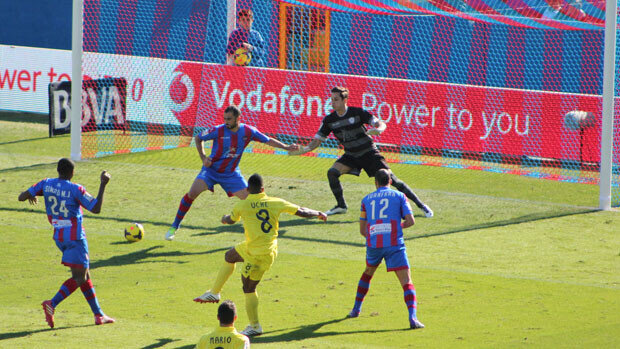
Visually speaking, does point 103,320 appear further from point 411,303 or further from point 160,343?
point 411,303

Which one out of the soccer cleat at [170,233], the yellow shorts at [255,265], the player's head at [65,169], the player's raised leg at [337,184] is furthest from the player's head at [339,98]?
the player's head at [65,169]

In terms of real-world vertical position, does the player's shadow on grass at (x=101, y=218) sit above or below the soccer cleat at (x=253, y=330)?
above

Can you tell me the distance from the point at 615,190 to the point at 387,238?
8331 mm

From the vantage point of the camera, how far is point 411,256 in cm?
1289

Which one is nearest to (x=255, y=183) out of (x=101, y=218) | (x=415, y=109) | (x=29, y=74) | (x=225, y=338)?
(x=225, y=338)

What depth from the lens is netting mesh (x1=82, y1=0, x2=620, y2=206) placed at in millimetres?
18562

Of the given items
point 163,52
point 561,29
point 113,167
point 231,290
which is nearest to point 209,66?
point 113,167

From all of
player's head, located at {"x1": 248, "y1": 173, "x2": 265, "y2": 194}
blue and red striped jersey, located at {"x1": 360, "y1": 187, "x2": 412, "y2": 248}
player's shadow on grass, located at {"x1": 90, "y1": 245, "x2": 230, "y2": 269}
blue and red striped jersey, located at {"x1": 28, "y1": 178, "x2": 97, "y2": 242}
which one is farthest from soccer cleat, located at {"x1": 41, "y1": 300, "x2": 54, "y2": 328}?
blue and red striped jersey, located at {"x1": 360, "y1": 187, "x2": 412, "y2": 248}

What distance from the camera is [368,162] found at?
1459 centimetres

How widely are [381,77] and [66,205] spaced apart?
44.4 feet

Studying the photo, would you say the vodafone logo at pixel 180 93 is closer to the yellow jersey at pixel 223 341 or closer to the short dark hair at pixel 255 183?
the short dark hair at pixel 255 183

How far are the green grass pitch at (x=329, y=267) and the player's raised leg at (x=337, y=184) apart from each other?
16 centimetres

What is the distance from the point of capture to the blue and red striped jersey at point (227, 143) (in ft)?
43.3

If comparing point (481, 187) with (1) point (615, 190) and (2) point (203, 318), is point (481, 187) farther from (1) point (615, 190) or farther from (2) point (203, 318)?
(2) point (203, 318)
